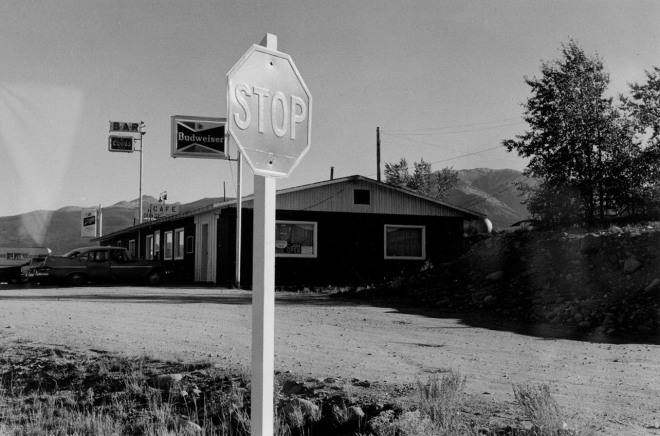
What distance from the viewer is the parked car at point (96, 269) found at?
2462cm

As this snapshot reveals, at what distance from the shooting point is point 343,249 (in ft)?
84.7

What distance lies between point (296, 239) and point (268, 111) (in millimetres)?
22367

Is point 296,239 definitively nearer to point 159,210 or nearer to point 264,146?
point 264,146

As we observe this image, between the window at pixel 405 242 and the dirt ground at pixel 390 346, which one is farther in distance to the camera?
the window at pixel 405 242

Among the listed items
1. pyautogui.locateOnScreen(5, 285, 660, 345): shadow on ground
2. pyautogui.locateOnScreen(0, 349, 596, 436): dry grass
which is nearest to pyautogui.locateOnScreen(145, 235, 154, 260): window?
pyautogui.locateOnScreen(5, 285, 660, 345): shadow on ground

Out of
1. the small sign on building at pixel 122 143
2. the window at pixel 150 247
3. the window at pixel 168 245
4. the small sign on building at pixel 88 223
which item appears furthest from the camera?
the small sign on building at pixel 88 223

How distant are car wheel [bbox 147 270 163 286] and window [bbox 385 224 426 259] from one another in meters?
8.92

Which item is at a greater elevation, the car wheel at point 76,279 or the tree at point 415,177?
the tree at point 415,177

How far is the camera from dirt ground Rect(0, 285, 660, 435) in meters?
6.42

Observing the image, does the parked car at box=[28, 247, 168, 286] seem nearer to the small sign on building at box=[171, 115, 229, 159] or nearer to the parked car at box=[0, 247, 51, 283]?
the parked car at box=[0, 247, 51, 283]

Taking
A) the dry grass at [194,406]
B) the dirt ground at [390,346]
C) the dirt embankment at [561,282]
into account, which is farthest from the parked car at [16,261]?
the dry grass at [194,406]

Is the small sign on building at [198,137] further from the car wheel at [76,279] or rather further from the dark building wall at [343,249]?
the car wheel at [76,279]

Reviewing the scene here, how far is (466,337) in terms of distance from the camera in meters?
10.6

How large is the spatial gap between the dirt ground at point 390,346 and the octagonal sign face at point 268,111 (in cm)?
321
